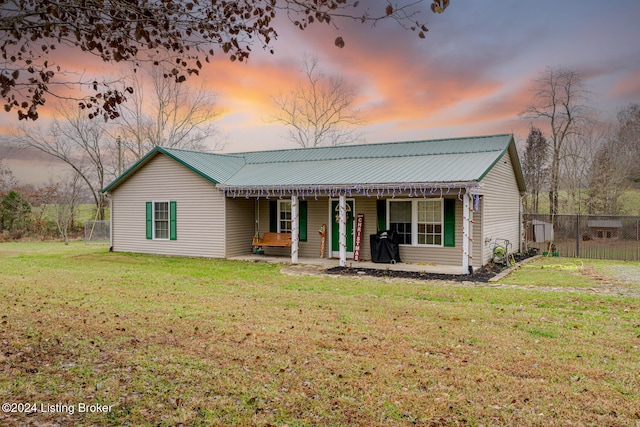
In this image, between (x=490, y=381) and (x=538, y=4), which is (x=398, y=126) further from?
(x=490, y=381)

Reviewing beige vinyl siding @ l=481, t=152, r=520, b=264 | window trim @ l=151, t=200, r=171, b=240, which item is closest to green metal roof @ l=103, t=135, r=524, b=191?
beige vinyl siding @ l=481, t=152, r=520, b=264

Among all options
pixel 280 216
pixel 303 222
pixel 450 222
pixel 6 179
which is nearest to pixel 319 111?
pixel 280 216

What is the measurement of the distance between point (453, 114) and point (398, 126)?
4.00 m

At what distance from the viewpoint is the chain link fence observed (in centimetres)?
1644

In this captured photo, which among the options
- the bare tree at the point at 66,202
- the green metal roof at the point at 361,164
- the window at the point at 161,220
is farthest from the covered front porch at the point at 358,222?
the bare tree at the point at 66,202

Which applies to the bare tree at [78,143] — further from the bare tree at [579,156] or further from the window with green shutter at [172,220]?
the bare tree at [579,156]

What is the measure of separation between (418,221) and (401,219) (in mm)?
558

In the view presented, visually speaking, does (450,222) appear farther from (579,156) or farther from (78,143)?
(78,143)

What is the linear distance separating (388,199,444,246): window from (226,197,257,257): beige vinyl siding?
5.51 meters

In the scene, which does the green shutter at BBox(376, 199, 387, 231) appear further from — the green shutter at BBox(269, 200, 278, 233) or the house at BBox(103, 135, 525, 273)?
the green shutter at BBox(269, 200, 278, 233)

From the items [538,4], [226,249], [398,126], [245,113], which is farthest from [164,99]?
[538,4]

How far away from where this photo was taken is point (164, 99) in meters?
30.6

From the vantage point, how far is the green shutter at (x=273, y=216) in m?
16.7

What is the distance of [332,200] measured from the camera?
15.3 m
